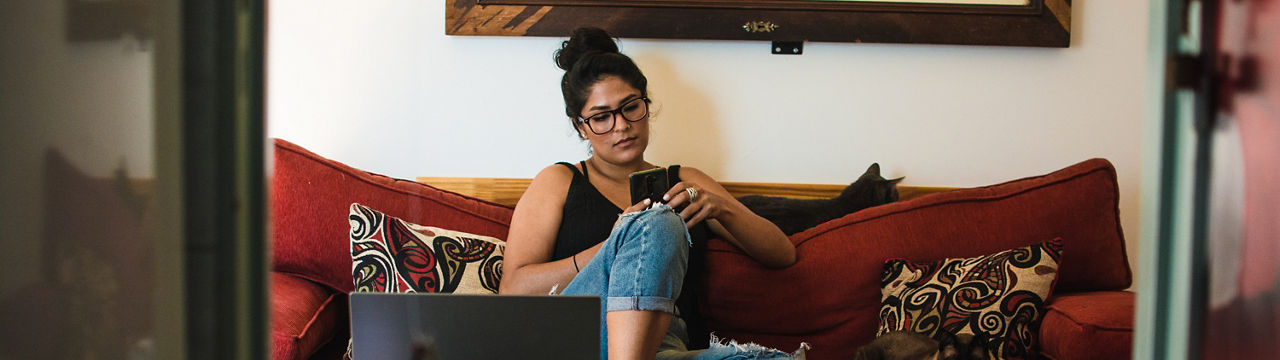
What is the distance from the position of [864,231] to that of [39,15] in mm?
1604

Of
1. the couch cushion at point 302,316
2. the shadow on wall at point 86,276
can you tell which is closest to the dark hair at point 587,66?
the couch cushion at point 302,316

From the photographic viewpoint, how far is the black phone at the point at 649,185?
1.57m

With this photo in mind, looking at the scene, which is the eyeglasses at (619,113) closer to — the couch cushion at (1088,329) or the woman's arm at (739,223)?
the woman's arm at (739,223)

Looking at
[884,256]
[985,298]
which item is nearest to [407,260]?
[884,256]

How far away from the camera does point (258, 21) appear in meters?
0.24

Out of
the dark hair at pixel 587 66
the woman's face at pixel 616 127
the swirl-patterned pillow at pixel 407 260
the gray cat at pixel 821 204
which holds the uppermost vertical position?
the dark hair at pixel 587 66

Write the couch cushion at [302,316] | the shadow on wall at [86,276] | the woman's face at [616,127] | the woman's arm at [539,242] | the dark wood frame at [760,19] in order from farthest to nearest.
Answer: the dark wood frame at [760,19] → the woman's face at [616,127] → the woman's arm at [539,242] → the couch cushion at [302,316] → the shadow on wall at [86,276]

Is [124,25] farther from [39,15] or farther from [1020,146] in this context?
[1020,146]

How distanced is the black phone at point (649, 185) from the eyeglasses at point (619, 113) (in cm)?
18

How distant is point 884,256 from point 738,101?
46 cm

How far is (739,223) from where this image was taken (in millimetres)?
1681

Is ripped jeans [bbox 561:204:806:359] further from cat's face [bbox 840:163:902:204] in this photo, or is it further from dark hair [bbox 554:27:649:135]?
cat's face [bbox 840:163:902:204]

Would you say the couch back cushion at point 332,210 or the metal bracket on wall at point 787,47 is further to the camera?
the metal bracket on wall at point 787,47

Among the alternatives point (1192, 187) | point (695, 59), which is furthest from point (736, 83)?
point (1192, 187)
